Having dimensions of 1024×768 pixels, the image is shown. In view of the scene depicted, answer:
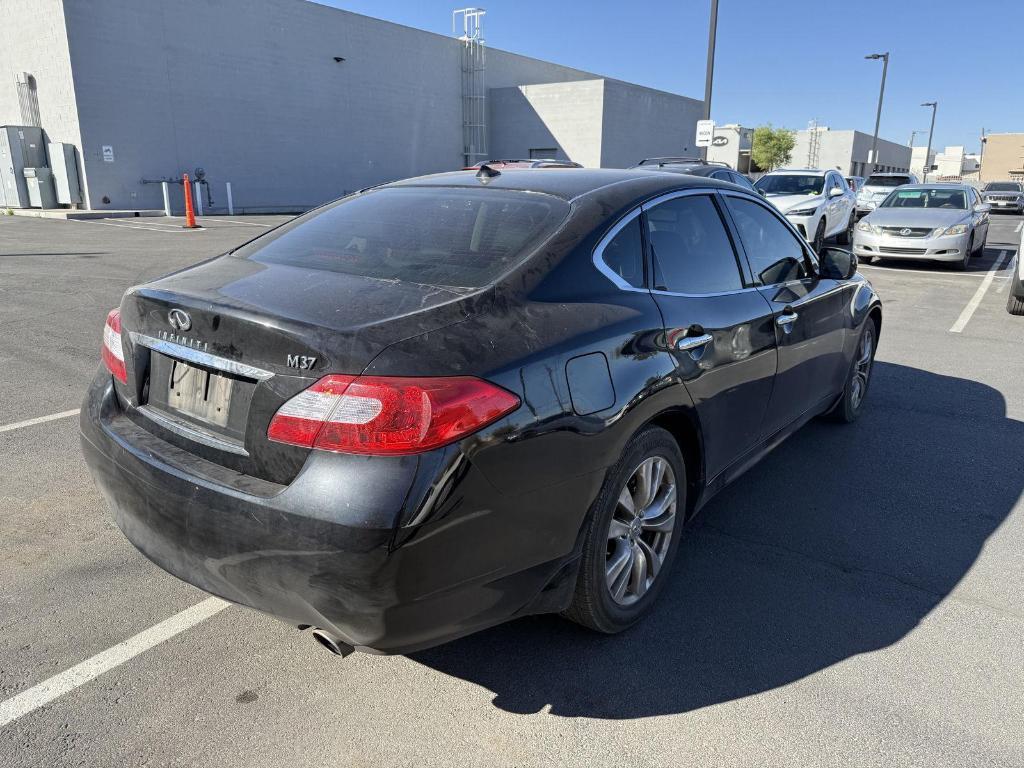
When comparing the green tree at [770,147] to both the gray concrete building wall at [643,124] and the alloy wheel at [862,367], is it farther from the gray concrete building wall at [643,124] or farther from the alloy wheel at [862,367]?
the alloy wheel at [862,367]

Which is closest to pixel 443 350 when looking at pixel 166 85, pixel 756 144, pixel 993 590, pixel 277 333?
pixel 277 333

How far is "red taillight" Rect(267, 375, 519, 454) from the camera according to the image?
2.07 m

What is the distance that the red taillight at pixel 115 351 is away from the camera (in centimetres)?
276

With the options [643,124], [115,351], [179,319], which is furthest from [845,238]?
[643,124]

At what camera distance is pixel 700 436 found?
10.3ft

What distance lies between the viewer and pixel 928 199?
49.5 feet

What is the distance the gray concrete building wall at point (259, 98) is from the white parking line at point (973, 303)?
22938 mm

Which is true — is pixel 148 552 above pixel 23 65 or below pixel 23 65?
below

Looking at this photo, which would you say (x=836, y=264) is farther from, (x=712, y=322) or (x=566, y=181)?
(x=566, y=181)

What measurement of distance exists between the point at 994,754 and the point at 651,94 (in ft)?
134

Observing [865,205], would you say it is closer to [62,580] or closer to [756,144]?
[62,580]

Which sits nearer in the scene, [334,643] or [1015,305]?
[334,643]

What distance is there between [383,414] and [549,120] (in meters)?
37.7

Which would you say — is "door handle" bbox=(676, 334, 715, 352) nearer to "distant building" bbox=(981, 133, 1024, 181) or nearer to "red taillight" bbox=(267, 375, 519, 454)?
"red taillight" bbox=(267, 375, 519, 454)
